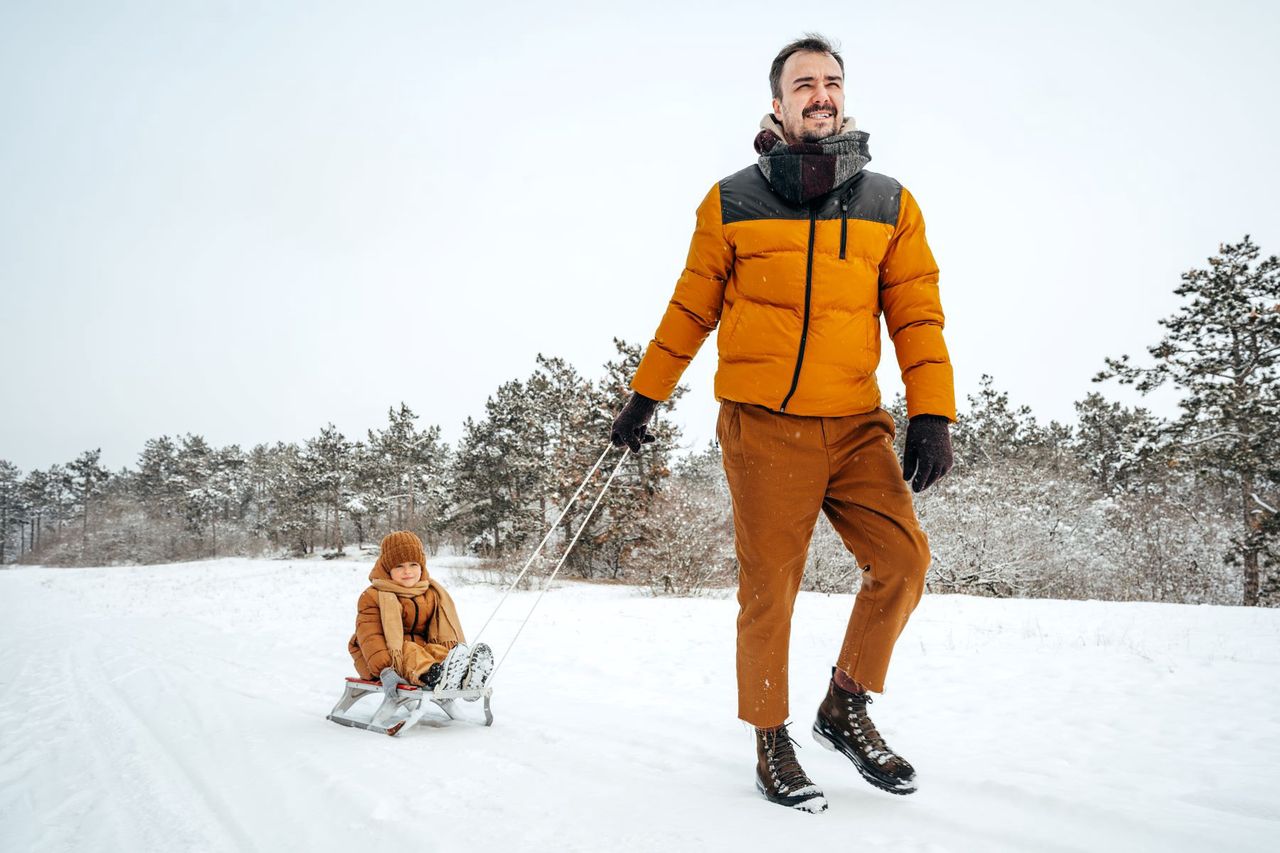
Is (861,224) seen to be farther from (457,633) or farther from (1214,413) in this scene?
(1214,413)

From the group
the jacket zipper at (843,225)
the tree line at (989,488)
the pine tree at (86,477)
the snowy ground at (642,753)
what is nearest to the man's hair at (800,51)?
the jacket zipper at (843,225)

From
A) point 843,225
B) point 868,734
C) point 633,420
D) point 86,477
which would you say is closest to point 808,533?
point 868,734

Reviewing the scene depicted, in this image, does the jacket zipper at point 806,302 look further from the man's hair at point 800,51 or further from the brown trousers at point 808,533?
the man's hair at point 800,51

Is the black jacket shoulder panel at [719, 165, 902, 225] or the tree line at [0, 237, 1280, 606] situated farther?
the tree line at [0, 237, 1280, 606]

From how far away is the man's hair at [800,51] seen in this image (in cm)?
227

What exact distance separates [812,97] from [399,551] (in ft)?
9.45

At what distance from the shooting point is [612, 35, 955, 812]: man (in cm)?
206

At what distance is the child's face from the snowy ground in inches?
29.7

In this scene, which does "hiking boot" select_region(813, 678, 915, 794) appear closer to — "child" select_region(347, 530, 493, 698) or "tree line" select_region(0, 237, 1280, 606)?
"child" select_region(347, 530, 493, 698)

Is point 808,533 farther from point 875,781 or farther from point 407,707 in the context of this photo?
point 407,707

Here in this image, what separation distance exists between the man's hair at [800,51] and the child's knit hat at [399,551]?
272 cm

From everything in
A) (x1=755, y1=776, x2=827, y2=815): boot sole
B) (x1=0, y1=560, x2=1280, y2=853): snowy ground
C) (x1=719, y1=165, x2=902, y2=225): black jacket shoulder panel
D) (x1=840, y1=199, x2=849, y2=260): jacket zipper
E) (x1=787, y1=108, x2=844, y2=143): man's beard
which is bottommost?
(x1=0, y1=560, x2=1280, y2=853): snowy ground

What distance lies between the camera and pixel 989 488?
1942 centimetres

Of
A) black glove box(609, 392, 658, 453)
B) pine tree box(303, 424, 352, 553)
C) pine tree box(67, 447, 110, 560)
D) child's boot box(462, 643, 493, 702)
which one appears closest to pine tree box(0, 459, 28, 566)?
pine tree box(67, 447, 110, 560)
